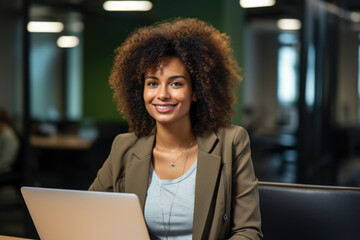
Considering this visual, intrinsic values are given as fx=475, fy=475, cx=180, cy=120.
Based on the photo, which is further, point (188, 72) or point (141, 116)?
point (141, 116)

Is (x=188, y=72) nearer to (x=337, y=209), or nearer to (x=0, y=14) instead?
(x=337, y=209)

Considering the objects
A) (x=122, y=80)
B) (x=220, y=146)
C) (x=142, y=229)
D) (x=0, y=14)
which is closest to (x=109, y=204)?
(x=142, y=229)

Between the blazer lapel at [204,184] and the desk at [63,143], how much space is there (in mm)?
3321

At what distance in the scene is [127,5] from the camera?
14.4 feet

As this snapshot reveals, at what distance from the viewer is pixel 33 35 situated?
14.4 ft

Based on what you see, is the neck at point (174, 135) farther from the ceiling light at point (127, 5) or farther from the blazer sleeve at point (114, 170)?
the ceiling light at point (127, 5)

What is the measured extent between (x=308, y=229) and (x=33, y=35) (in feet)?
11.1

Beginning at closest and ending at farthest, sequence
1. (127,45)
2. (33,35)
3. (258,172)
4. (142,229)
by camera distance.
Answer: (142,229) < (127,45) < (258,172) < (33,35)

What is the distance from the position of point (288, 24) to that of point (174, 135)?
7.74 feet

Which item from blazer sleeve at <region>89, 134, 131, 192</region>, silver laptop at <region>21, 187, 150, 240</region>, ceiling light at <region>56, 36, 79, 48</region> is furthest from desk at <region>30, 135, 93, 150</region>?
silver laptop at <region>21, 187, 150, 240</region>

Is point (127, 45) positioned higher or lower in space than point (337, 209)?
higher

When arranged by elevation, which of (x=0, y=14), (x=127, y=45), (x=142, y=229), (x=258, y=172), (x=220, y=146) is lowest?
(x=258, y=172)

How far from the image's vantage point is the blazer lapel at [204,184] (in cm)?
162

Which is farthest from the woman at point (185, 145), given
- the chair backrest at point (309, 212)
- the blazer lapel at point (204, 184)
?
the chair backrest at point (309, 212)
